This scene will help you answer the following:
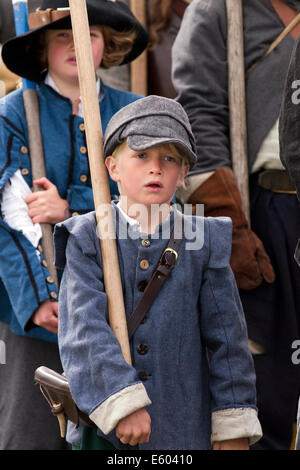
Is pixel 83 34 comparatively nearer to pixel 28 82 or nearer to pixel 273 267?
pixel 28 82

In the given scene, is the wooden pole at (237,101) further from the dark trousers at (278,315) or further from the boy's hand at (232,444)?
the boy's hand at (232,444)

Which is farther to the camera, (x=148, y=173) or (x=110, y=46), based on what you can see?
(x=110, y=46)

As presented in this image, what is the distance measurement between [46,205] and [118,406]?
1012mm

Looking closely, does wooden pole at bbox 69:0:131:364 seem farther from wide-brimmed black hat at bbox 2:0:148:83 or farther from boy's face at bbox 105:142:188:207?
wide-brimmed black hat at bbox 2:0:148:83

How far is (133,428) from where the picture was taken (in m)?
2.21

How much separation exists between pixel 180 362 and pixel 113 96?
1.25 metres

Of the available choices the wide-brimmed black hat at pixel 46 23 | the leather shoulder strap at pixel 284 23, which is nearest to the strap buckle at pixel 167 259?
the wide-brimmed black hat at pixel 46 23

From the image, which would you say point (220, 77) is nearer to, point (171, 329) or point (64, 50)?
point (64, 50)

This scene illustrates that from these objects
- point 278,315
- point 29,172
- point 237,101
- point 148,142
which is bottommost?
point 278,315

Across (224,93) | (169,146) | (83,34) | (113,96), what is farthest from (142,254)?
(224,93)

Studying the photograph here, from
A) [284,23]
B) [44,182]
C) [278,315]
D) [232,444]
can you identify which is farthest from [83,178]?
[232,444]

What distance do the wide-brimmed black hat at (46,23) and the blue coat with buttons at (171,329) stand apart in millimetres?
921

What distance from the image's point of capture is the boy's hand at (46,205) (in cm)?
299
